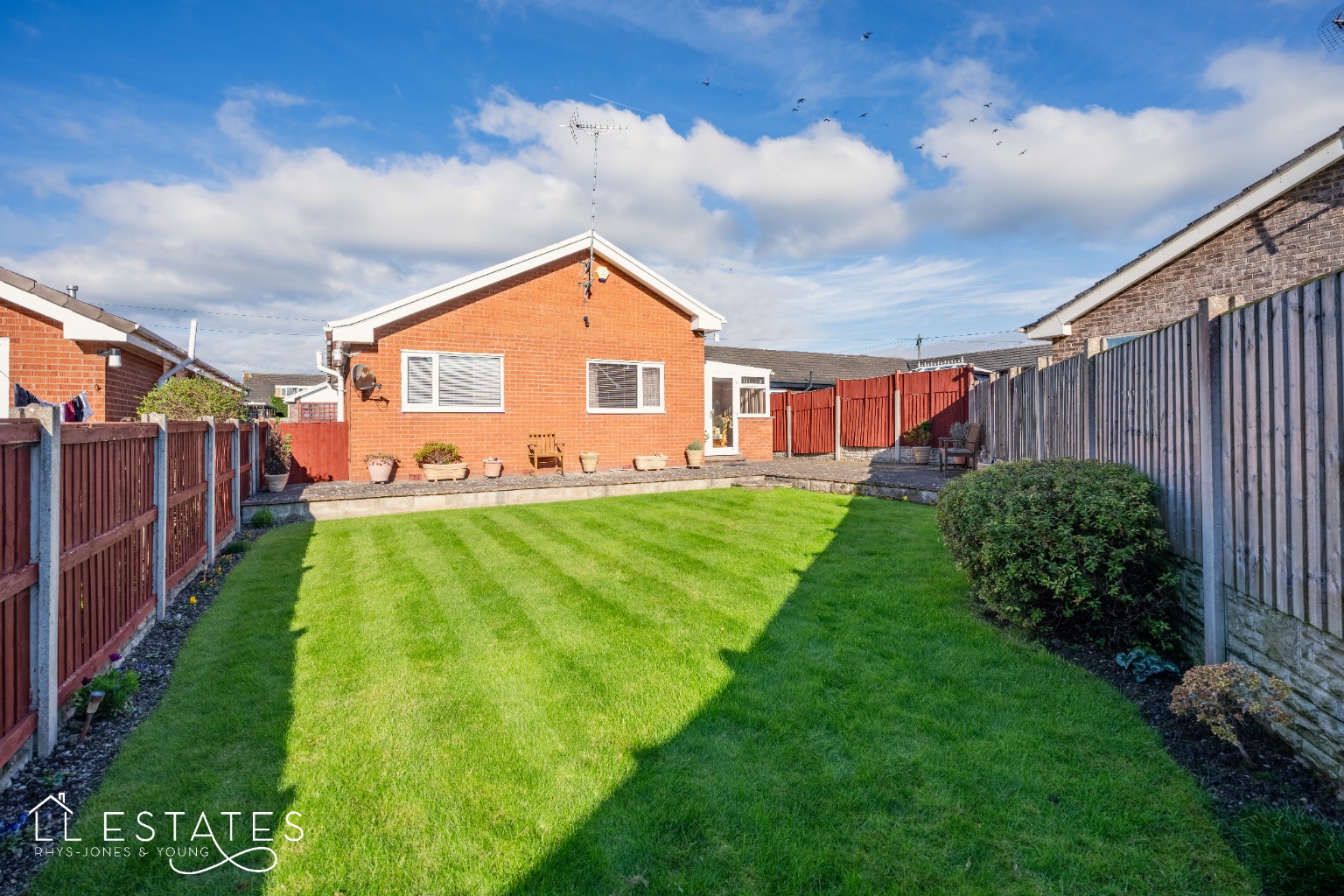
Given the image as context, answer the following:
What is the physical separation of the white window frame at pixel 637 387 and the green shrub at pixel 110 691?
1143 cm

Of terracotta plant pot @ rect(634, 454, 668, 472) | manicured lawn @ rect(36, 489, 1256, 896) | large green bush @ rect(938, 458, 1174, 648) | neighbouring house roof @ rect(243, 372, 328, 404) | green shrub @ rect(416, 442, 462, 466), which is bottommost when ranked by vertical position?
manicured lawn @ rect(36, 489, 1256, 896)

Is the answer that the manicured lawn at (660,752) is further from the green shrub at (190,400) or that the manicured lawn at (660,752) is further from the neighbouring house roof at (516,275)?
the neighbouring house roof at (516,275)

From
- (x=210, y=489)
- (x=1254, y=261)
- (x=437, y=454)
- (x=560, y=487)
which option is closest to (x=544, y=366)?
(x=437, y=454)

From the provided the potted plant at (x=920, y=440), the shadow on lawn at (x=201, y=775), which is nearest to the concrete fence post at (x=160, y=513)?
the shadow on lawn at (x=201, y=775)

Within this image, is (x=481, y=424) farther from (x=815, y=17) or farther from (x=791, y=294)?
(x=791, y=294)

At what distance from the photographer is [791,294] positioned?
36.8 m

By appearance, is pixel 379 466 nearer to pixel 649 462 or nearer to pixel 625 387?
pixel 625 387

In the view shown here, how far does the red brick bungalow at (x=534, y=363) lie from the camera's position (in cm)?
1263

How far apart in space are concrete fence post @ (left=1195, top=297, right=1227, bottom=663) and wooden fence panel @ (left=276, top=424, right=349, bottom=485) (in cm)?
1353

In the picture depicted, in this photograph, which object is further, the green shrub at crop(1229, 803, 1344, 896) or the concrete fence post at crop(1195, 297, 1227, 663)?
the concrete fence post at crop(1195, 297, 1227, 663)

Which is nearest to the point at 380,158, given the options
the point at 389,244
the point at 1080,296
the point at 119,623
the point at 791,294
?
the point at 389,244

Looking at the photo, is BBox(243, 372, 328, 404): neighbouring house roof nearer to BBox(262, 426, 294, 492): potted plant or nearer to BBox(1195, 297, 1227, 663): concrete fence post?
BBox(262, 426, 294, 492): potted plant

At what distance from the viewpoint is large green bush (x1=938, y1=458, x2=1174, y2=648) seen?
3.86 m

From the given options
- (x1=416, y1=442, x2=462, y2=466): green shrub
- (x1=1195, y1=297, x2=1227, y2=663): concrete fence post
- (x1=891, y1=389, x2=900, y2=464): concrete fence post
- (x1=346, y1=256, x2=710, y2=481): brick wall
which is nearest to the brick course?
(x1=346, y1=256, x2=710, y2=481): brick wall
